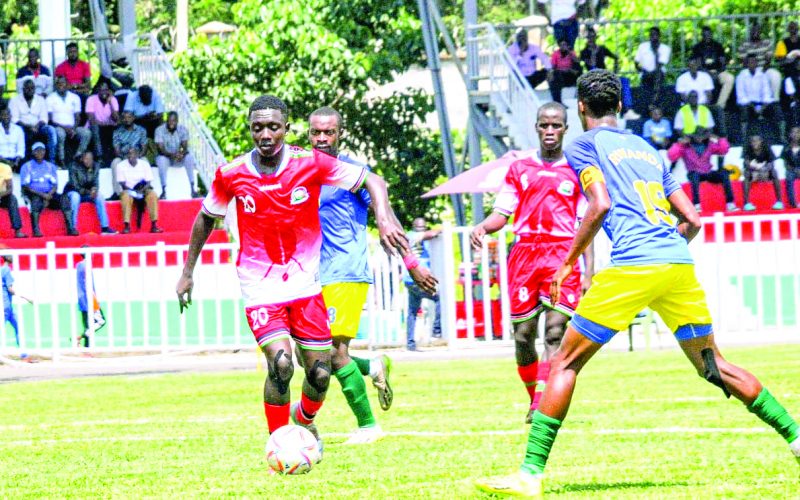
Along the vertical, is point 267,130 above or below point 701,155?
above

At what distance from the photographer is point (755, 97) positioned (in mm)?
27766

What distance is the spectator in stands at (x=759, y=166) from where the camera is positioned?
26.4 m

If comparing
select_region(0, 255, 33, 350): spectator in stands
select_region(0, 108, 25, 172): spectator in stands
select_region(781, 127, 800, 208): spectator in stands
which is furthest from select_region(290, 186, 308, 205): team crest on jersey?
select_region(781, 127, 800, 208): spectator in stands

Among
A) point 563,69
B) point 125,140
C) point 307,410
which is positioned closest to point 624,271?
point 307,410

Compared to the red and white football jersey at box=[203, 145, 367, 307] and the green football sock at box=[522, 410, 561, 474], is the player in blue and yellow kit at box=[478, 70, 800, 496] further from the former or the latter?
the red and white football jersey at box=[203, 145, 367, 307]

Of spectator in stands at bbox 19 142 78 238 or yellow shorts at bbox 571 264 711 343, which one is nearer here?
yellow shorts at bbox 571 264 711 343

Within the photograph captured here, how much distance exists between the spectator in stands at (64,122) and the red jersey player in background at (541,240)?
16.6m

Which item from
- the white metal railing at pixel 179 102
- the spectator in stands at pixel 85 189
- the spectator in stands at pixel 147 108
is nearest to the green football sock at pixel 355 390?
the spectator in stands at pixel 85 189

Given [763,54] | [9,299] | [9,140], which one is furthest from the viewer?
[763,54]

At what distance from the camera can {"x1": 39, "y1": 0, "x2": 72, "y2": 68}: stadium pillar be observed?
2986 cm

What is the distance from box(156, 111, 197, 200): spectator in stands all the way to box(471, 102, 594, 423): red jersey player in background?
17.1 meters

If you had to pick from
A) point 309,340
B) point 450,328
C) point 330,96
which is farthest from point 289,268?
point 330,96

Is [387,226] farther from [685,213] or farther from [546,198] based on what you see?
[546,198]

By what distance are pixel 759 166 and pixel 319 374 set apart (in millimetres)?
18606
